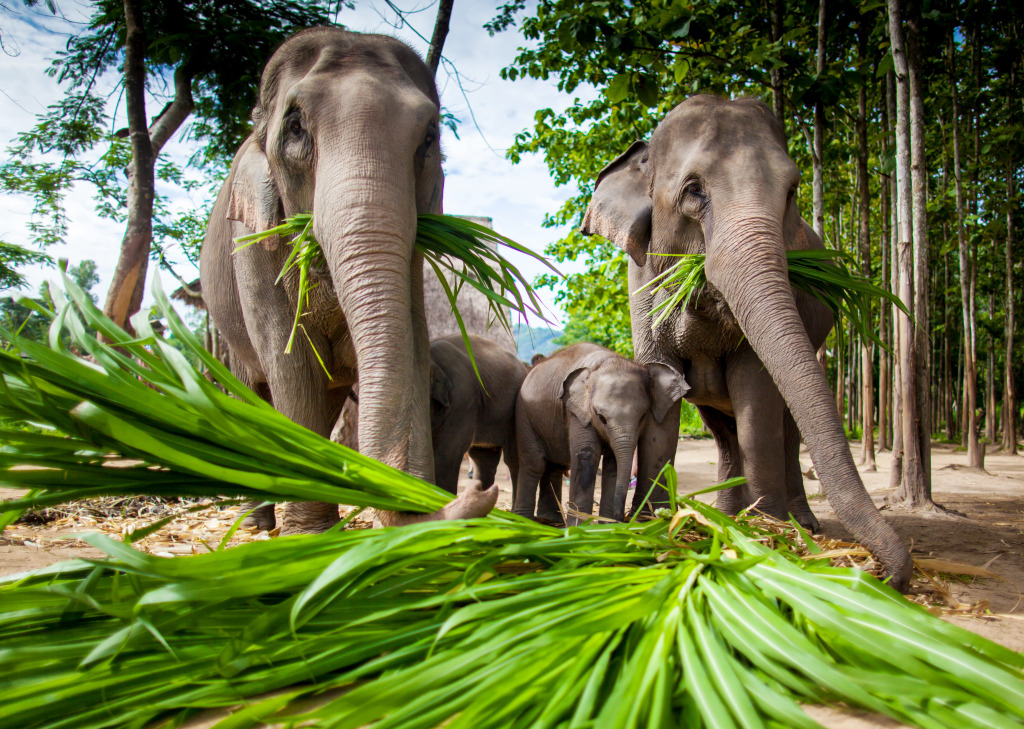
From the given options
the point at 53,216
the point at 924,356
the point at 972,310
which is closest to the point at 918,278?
the point at 924,356

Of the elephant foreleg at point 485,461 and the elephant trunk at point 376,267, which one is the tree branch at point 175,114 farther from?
the elephant trunk at point 376,267

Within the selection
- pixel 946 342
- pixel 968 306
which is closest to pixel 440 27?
pixel 968 306

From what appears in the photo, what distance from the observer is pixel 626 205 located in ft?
16.1

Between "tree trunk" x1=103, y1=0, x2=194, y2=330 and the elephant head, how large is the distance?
18.8 feet

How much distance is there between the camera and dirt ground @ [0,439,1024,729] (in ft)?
7.57

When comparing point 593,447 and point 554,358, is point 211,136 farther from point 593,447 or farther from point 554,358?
point 593,447

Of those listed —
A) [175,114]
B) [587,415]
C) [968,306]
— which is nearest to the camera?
[587,415]

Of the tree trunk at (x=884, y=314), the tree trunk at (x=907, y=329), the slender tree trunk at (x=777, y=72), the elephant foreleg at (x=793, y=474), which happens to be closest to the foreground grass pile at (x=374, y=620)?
the elephant foreleg at (x=793, y=474)

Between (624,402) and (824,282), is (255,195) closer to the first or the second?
(624,402)

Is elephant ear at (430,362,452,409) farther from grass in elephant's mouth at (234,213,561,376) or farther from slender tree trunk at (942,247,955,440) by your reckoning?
slender tree trunk at (942,247,955,440)

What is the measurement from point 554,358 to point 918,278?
320cm

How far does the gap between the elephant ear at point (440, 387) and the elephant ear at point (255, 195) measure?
73.8 inches

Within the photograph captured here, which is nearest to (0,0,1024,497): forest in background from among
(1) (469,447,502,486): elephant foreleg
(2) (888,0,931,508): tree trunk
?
(2) (888,0,931,508): tree trunk

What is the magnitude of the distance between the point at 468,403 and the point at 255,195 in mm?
2533
